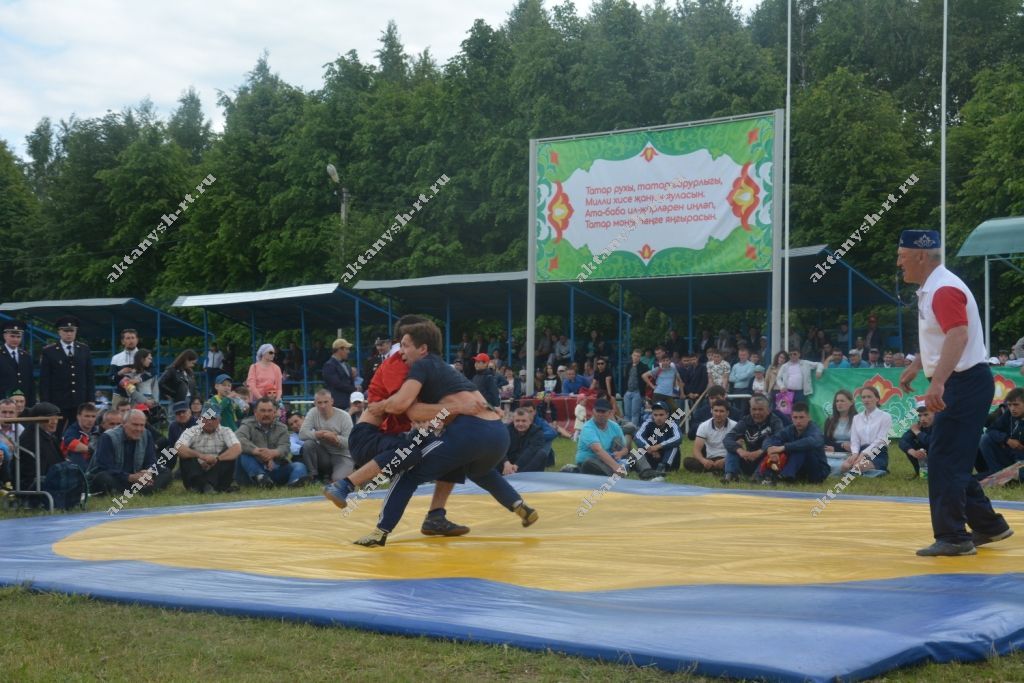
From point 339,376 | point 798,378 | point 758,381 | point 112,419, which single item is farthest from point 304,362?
point 112,419

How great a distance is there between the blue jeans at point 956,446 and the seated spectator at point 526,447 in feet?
24.3

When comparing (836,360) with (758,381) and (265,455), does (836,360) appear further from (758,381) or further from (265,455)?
(265,455)

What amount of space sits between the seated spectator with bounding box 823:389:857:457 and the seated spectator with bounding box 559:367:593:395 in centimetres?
716

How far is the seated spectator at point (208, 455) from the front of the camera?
40.6 ft

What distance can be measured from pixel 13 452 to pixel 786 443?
738 centimetres

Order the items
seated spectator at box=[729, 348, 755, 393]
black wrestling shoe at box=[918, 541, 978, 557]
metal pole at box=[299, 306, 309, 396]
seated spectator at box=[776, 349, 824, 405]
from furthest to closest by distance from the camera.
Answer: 1. metal pole at box=[299, 306, 309, 396]
2. seated spectator at box=[729, 348, 755, 393]
3. seated spectator at box=[776, 349, 824, 405]
4. black wrestling shoe at box=[918, 541, 978, 557]

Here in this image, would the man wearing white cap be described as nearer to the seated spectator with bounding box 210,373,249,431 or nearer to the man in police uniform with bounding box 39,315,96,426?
the seated spectator with bounding box 210,373,249,431

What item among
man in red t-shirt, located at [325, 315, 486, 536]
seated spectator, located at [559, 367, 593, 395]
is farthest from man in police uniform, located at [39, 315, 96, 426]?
seated spectator, located at [559, 367, 593, 395]

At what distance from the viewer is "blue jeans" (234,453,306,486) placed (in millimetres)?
12875

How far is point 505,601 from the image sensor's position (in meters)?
5.51

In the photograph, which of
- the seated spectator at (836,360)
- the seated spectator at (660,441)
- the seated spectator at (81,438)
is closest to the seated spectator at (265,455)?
the seated spectator at (81,438)

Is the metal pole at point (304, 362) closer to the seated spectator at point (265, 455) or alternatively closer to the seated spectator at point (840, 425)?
the seated spectator at point (265, 455)

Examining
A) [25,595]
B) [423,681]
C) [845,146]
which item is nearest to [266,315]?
[845,146]

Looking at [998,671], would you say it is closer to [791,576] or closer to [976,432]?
[791,576]
